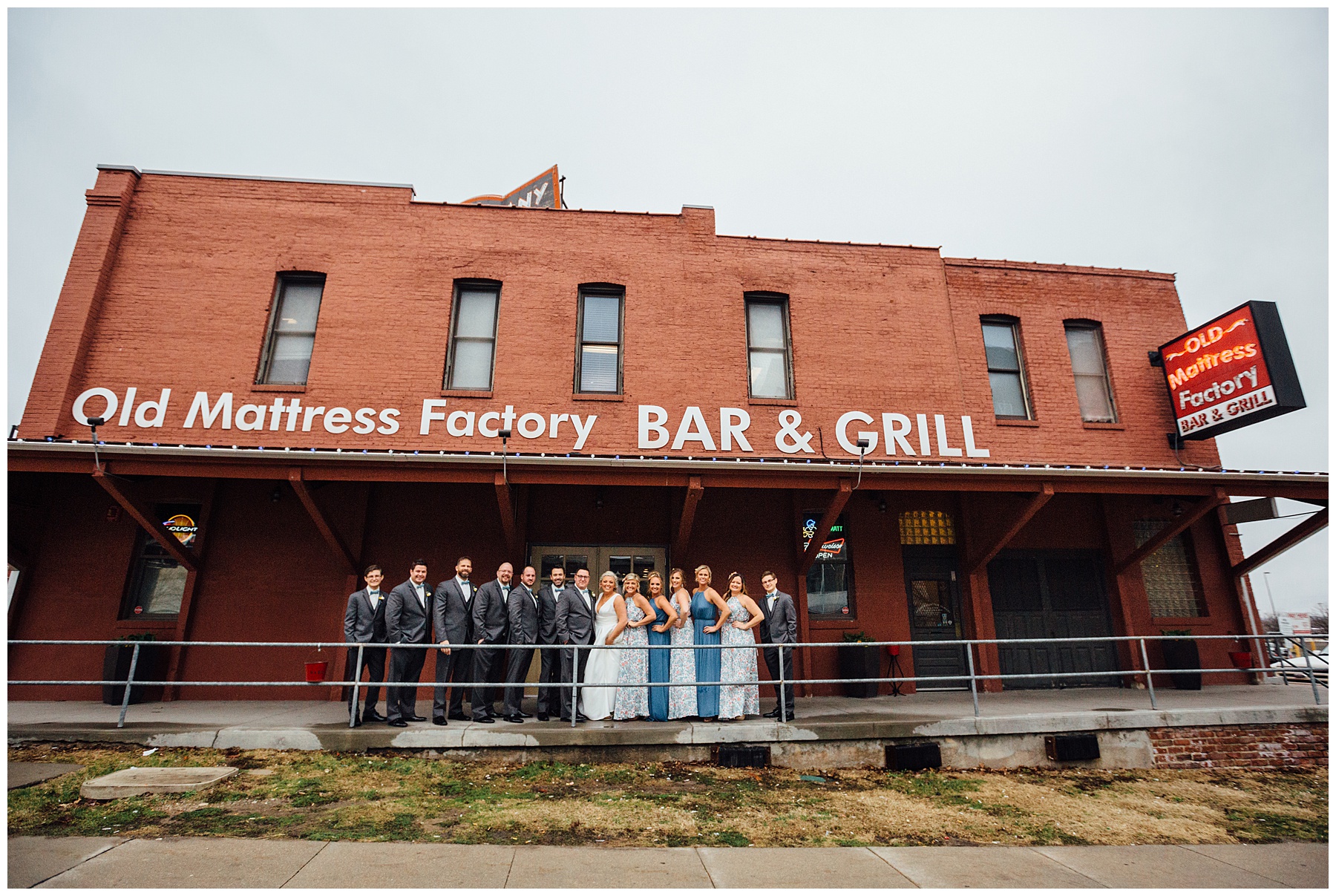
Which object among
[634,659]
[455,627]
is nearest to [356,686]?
[455,627]

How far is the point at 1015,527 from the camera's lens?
393 inches

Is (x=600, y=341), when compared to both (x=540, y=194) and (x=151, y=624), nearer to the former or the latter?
(x=540, y=194)

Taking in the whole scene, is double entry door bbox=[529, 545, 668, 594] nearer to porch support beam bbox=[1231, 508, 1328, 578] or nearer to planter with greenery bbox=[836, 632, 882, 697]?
planter with greenery bbox=[836, 632, 882, 697]

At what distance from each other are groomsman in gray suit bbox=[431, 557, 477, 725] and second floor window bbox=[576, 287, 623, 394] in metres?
4.33

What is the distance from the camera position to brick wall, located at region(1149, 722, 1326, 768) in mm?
7906

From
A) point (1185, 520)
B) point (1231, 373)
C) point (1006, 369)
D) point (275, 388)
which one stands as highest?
point (1006, 369)

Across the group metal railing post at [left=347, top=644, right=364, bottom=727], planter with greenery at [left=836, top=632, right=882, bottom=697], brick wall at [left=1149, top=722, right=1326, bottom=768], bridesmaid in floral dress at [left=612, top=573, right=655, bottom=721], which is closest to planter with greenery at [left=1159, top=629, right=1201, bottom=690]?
brick wall at [left=1149, top=722, right=1326, bottom=768]

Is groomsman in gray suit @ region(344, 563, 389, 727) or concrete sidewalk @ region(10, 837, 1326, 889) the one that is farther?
groomsman in gray suit @ region(344, 563, 389, 727)

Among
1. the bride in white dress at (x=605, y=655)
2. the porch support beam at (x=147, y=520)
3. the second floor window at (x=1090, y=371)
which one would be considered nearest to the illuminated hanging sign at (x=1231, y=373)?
the second floor window at (x=1090, y=371)

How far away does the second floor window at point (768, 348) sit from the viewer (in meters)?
11.8

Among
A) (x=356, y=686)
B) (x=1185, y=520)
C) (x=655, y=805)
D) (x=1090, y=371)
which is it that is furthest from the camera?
(x=1090, y=371)

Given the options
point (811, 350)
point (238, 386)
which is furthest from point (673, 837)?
point (238, 386)

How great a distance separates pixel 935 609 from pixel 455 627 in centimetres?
762

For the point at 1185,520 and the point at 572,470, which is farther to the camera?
the point at 1185,520
